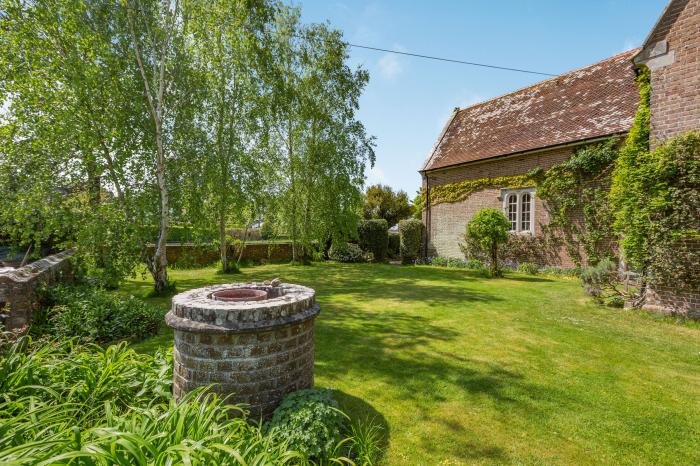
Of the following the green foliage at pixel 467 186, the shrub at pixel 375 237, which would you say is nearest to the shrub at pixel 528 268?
the green foliage at pixel 467 186

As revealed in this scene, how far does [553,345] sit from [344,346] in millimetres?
→ 3765

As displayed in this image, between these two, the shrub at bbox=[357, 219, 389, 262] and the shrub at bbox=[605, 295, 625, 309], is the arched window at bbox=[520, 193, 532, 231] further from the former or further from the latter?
the shrub at bbox=[357, 219, 389, 262]

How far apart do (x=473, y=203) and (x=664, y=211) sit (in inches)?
391

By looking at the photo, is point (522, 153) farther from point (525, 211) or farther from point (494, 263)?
point (494, 263)

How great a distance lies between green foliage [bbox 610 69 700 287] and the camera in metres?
7.68

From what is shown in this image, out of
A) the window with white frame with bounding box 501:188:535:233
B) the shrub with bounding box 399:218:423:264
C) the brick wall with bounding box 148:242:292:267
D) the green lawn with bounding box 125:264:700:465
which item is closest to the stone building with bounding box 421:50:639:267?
the window with white frame with bounding box 501:188:535:233

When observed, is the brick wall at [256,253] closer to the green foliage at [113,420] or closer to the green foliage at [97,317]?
the green foliage at [97,317]

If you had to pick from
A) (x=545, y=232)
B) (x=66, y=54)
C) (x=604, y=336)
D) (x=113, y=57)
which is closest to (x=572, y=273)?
(x=545, y=232)

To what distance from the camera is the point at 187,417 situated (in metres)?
2.83

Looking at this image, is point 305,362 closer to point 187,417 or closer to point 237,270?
point 187,417

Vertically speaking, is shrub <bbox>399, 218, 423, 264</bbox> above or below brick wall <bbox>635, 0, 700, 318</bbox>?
below

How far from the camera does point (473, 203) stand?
17812 mm

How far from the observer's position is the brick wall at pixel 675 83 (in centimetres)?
777

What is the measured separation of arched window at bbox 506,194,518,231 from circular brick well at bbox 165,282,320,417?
591 inches
